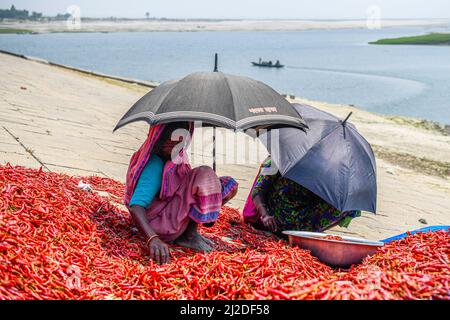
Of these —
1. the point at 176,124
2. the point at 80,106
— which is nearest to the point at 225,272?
the point at 176,124

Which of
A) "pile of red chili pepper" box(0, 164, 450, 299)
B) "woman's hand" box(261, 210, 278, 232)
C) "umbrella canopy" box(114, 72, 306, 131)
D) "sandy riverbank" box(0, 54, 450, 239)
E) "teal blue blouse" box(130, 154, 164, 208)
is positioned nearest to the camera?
"pile of red chili pepper" box(0, 164, 450, 299)

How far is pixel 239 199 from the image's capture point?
6918mm

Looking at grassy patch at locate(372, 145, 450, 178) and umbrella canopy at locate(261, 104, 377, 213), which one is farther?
grassy patch at locate(372, 145, 450, 178)

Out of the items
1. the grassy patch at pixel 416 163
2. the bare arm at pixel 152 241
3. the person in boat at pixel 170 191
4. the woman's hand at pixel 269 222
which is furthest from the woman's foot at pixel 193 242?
the grassy patch at pixel 416 163

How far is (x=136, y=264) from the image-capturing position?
3.54 metres

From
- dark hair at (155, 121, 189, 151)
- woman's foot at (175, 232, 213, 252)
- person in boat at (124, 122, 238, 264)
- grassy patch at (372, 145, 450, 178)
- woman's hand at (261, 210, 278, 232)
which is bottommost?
grassy patch at (372, 145, 450, 178)

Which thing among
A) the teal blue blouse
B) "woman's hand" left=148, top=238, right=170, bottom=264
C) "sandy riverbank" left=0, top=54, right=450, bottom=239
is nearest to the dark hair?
the teal blue blouse

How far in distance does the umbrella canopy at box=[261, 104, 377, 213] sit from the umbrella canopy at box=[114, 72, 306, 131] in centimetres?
64

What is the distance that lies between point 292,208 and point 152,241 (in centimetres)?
177

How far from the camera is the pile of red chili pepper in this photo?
9.43 feet

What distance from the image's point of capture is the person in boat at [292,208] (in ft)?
16.3

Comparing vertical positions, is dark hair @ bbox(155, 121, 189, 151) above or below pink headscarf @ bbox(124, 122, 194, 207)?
above

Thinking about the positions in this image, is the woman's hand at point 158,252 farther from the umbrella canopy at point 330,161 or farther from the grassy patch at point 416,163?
the grassy patch at point 416,163

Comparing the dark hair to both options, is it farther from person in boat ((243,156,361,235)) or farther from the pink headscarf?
person in boat ((243,156,361,235))
